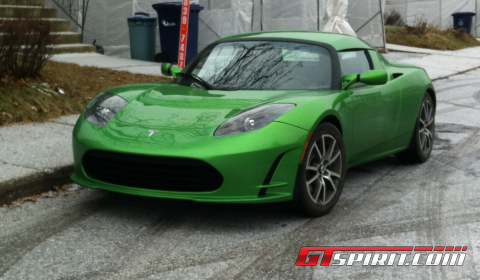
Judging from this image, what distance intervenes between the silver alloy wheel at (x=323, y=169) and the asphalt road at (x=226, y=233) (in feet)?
0.57

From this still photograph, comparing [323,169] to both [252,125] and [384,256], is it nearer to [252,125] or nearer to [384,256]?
[252,125]

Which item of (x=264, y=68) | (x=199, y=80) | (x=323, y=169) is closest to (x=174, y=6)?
(x=199, y=80)

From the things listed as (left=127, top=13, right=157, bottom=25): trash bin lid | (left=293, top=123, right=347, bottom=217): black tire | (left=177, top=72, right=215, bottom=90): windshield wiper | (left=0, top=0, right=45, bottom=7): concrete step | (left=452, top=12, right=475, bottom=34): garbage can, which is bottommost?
(left=452, top=12, right=475, bottom=34): garbage can

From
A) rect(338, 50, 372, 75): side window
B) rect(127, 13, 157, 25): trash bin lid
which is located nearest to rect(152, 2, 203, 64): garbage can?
rect(127, 13, 157, 25): trash bin lid

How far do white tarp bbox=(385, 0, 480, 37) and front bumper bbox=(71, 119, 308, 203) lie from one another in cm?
3013

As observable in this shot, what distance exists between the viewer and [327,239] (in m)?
4.73

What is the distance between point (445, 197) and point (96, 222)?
2.80 metres

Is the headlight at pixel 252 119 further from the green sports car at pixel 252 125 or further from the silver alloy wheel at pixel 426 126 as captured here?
the silver alloy wheel at pixel 426 126

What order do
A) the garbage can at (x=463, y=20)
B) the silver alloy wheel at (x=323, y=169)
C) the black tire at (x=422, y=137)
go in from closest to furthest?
the silver alloy wheel at (x=323, y=169), the black tire at (x=422, y=137), the garbage can at (x=463, y=20)

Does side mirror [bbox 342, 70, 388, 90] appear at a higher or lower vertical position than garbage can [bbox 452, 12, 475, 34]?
higher

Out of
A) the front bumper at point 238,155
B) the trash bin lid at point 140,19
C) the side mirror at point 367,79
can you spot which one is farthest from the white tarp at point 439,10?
the front bumper at point 238,155

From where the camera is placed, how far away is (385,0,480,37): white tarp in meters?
34.1

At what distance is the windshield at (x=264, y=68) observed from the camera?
579 centimetres

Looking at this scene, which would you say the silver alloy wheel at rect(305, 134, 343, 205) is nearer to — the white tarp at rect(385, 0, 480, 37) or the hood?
the hood
